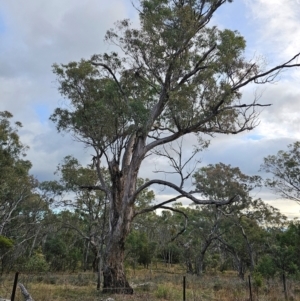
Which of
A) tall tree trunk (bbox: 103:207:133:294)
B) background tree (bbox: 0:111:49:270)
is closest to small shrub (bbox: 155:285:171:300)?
tall tree trunk (bbox: 103:207:133:294)

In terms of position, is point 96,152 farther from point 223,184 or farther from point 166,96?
point 223,184

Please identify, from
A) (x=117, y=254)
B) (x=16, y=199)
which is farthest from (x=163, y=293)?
(x=16, y=199)

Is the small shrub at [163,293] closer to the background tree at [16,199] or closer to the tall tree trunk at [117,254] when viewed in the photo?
the tall tree trunk at [117,254]

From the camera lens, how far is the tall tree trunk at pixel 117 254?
41.6ft

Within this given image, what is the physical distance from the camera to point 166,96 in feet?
45.5

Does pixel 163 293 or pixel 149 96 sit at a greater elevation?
pixel 149 96

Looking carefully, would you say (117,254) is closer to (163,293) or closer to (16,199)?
(163,293)

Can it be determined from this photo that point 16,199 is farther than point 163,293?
Yes

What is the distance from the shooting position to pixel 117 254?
12961 mm

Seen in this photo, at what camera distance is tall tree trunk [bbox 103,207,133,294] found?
1267cm

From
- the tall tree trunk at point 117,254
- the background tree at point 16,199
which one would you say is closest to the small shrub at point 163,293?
the tall tree trunk at point 117,254

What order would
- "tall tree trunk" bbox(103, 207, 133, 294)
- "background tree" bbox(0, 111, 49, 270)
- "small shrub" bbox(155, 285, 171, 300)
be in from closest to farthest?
1. "small shrub" bbox(155, 285, 171, 300)
2. "tall tree trunk" bbox(103, 207, 133, 294)
3. "background tree" bbox(0, 111, 49, 270)

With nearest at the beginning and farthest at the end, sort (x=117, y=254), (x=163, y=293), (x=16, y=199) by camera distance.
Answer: (x=163, y=293) → (x=117, y=254) → (x=16, y=199)

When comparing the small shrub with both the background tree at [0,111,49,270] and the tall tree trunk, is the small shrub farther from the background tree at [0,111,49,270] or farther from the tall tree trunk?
the background tree at [0,111,49,270]
